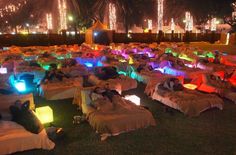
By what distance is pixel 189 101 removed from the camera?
701 cm

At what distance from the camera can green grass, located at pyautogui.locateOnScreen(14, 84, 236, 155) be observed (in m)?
5.18

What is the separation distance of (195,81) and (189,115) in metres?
3.39

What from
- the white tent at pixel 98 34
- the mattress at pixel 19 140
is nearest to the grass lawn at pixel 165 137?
the mattress at pixel 19 140

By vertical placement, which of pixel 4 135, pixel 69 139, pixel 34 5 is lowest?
pixel 69 139

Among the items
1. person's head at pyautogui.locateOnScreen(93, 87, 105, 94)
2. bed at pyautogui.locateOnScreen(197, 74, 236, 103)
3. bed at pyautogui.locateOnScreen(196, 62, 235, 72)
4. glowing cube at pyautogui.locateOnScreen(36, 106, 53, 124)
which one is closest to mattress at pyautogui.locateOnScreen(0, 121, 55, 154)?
glowing cube at pyautogui.locateOnScreen(36, 106, 53, 124)

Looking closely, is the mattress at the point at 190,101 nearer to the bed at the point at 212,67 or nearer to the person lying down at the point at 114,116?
the person lying down at the point at 114,116

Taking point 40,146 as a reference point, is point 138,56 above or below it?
above

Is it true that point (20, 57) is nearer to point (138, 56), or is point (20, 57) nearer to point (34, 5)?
point (138, 56)

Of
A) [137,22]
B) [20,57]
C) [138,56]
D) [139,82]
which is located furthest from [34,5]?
[139,82]

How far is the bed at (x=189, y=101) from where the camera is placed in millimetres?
6887

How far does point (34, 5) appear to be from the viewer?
111ft

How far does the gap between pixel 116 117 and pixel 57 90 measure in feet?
10.4

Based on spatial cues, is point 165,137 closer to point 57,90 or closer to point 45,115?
point 45,115

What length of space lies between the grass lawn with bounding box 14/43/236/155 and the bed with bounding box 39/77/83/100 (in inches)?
45.1
